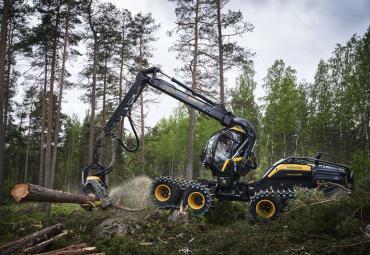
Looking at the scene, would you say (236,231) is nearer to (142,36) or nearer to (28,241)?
(28,241)

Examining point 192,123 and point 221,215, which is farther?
point 192,123

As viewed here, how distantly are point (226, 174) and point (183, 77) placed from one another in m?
11.7

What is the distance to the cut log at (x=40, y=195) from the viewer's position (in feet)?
27.0

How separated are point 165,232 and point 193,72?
11.8 meters

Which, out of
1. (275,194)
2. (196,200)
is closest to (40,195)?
(196,200)

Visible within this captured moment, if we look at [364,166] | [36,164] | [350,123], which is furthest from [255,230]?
[36,164]

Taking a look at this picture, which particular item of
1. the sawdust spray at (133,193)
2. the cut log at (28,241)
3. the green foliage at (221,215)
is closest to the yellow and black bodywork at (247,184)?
the green foliage at (221,215)

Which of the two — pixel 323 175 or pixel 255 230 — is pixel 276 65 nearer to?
pixel 323 175

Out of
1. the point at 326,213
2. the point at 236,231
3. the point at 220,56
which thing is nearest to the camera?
the point at 326,213

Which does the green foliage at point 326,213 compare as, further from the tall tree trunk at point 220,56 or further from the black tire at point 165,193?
the tall tree trunk at point 220,56

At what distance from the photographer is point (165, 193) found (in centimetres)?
1159

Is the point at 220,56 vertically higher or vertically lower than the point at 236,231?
higher

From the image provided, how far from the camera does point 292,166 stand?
37.4ft

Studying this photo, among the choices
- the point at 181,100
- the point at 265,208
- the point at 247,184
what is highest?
the point at 181,100
